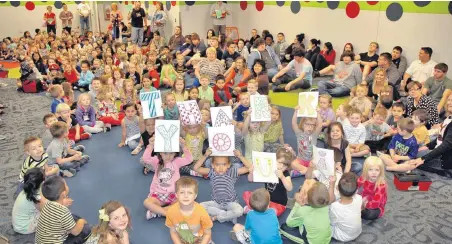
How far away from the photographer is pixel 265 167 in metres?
4.34

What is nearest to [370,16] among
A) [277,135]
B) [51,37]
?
[277,135]

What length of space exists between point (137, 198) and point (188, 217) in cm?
159

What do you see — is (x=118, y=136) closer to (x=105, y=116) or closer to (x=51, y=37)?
(x=105, y=116)

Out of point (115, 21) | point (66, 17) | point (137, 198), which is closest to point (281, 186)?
point (137, 198)

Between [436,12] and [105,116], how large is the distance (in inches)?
292

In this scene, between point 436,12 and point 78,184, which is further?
point 436,12

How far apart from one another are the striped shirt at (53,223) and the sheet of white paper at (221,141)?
1.84m

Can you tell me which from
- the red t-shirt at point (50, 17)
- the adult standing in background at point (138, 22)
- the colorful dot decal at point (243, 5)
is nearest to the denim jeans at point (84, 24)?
the red t-shirt at point (50, 17)

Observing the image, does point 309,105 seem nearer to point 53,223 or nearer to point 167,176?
point 167,176

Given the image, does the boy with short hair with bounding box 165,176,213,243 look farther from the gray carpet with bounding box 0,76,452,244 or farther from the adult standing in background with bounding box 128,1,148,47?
the adult standing in background with bounding box 128,1,148,47

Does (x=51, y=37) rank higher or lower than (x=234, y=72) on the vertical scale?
higher

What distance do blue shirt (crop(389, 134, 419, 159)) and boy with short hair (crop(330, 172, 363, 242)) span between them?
1985mm

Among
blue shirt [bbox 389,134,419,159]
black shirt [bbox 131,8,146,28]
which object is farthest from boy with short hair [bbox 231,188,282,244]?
black shirt [bbox 131,8,146,28]

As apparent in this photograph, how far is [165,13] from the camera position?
14.4m
